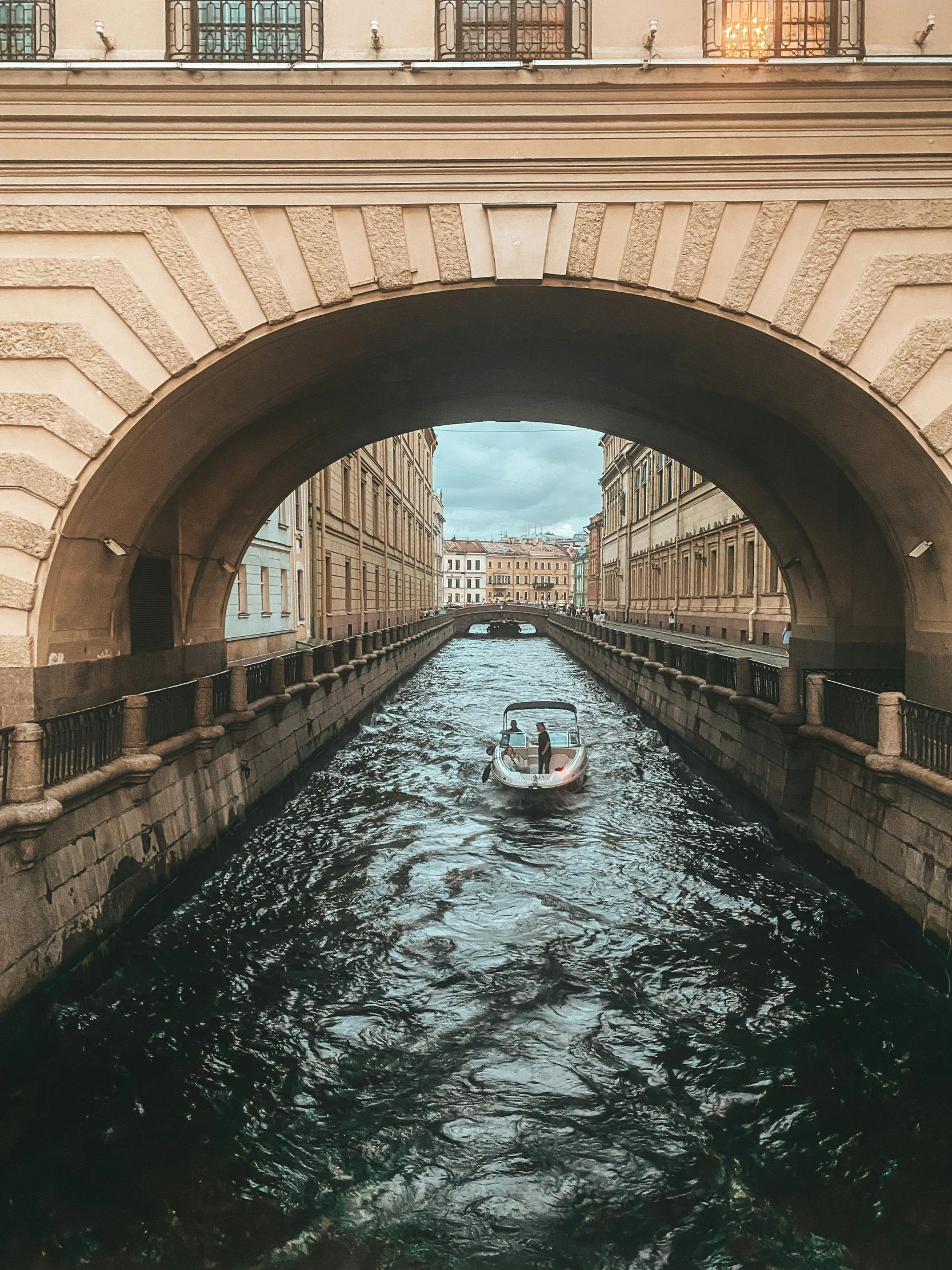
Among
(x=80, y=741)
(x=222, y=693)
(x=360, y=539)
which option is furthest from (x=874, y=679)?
(x=360, y=539)

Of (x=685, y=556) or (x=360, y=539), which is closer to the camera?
(x=360, y=539)

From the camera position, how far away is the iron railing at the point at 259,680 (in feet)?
45.0

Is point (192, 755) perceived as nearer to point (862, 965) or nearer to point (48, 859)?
point (48, 859)

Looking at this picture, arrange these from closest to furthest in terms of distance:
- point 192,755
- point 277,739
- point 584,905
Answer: point 584,905 < point 192,755 < point 277,739

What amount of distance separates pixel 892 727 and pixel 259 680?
31.4 ft

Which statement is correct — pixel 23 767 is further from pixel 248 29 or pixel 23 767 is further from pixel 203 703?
pixel 248 29

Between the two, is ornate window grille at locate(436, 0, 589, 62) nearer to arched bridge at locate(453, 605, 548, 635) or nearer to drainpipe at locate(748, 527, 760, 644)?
drainpipe at locate(748, 527, 760, 644)

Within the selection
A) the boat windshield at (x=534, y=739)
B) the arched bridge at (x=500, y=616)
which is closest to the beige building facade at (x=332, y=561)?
the boat windshield at (x=534, y=739)

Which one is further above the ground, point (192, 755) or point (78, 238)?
point (78, 238)

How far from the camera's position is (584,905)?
10219 mm

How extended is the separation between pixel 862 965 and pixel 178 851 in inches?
306

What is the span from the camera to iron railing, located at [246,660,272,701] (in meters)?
13.7

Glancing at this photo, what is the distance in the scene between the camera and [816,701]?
10875mm

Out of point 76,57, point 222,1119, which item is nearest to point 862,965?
point 222,1119
